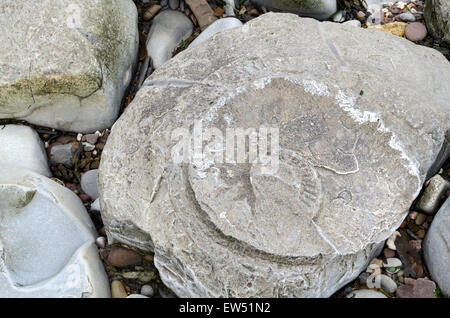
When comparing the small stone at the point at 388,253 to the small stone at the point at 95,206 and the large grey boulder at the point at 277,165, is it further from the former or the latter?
the small stone at the point at 95,206

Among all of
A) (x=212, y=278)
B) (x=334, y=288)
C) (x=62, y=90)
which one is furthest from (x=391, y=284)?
(x=62, y=90)

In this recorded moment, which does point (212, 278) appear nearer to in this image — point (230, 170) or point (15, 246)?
point (230, 170)

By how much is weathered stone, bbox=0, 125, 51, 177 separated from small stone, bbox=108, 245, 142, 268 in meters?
0.66

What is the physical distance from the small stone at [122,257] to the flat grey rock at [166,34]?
46.0 inches

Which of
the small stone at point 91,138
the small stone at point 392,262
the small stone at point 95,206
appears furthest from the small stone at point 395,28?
the small stone at point 95,206

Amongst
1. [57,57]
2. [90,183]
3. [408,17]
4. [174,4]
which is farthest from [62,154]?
Answer: [408,17]

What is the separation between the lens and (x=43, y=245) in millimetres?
2111

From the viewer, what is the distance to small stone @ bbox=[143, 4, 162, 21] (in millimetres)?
2982

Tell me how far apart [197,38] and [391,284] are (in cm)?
161

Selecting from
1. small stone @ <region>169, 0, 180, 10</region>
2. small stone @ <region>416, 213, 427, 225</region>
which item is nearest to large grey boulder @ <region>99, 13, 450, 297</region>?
small stone @ <region>416, 213, 427, 225</region>

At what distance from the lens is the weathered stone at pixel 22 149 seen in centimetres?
246

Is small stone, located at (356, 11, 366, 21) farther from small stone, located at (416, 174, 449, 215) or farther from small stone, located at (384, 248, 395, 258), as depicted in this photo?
small stone, located at (384, 248, 395, 258)

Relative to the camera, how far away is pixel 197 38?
270 centimetres

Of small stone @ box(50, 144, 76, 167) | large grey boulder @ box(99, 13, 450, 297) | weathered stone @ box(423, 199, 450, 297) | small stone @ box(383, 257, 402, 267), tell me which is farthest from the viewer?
small stone @ box(50, 144, 76, 167)
